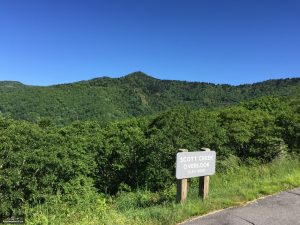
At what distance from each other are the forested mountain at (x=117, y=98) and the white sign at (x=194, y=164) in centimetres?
8052

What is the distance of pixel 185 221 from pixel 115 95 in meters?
118

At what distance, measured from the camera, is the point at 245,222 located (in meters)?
5.54

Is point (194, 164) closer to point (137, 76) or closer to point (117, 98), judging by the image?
point (117, 98)

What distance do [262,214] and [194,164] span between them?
4.32 feet

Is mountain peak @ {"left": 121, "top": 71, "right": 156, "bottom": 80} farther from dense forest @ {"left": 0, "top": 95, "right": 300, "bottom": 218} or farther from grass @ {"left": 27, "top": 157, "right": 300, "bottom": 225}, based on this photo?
grass @ {"left": 27, "top": 157, "right": 300, "bottom": 225}

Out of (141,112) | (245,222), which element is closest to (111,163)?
(245,222)

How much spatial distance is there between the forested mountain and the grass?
78709 millimetres

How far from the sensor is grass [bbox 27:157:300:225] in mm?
5613

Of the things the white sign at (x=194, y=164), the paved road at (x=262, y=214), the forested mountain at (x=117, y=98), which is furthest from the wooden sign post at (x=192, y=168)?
the forested mountain at (x=117, y=98)

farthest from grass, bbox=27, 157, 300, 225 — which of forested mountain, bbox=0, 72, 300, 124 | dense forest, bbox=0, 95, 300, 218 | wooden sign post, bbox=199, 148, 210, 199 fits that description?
forested mountain, bbox=0, 72, 300, 124

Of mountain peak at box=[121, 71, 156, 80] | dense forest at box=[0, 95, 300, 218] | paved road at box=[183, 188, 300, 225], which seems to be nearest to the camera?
paved road at box=[183, 188, 300, 225]

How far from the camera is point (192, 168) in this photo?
6637mm

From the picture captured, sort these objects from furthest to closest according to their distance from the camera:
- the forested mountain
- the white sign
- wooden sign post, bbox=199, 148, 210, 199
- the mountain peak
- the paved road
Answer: the mountain peak < the forested mountain < wooden sign post, bbox=199, 148, 210, 199 < the white sign < the paved road

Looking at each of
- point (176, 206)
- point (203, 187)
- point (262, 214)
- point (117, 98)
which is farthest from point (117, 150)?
point (117, 98)
